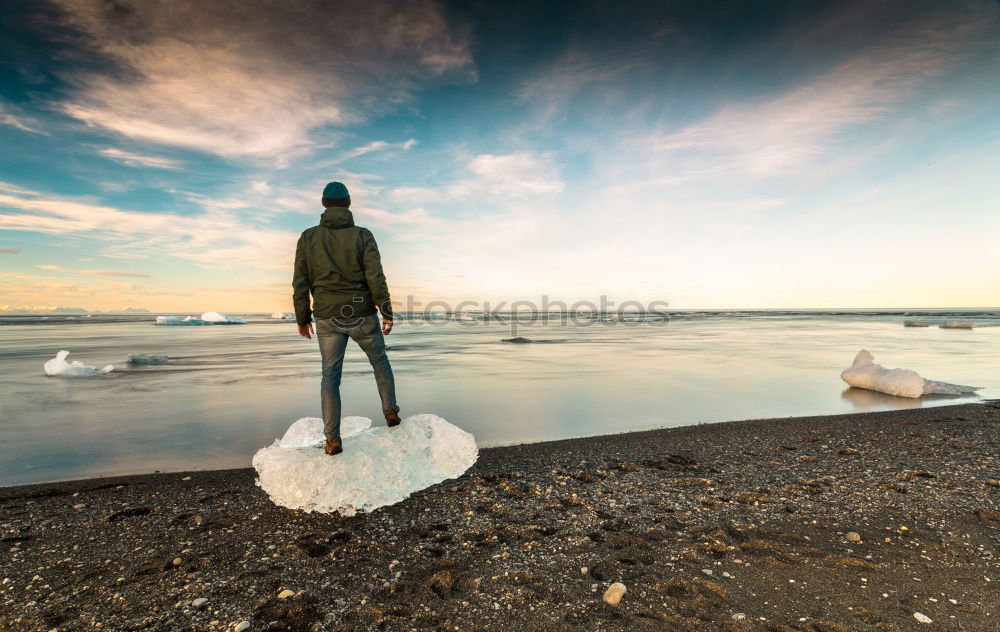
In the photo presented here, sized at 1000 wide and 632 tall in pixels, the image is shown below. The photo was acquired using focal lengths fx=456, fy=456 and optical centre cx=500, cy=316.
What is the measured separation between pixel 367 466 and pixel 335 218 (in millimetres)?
2942

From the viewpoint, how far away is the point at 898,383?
37.2ft

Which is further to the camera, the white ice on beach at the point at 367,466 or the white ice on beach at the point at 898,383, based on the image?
the white ice on beach at the point at 898,383

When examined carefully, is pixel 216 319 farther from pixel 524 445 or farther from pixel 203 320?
pixel 524 445

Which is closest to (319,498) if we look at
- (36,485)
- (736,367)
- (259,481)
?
(259,481)

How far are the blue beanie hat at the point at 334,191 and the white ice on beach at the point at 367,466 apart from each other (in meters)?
3.04

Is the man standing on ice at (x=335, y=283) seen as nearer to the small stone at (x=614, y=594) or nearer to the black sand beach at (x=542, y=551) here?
the black sand beach at (x=542, y=551)

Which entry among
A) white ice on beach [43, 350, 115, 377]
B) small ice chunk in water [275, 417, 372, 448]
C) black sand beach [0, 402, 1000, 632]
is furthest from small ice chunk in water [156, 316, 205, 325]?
black sand beach [0, 402, 1000, 632]

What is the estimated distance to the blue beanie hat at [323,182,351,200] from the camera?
18.0ft

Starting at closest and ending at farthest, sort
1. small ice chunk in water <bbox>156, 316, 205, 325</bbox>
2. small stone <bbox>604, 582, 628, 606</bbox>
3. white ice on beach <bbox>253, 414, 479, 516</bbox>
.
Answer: small stone <bbox>604, 582, 628, 606</bbox>
white ice on beach <bbox>253, 414, 479, 516</bbox>
small ice chunk in water <bbox>156, 316, 205, 325</bbox>

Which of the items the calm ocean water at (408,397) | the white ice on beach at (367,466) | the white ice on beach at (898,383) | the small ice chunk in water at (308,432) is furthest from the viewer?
the white ice on beach at (898,383)

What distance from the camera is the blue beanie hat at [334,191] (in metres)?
5.48

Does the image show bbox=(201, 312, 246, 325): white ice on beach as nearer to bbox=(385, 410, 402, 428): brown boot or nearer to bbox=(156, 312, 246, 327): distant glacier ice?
bbox=(156, 312, 246, 327): distant glacier ice

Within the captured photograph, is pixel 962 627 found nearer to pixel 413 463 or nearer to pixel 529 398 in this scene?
pixel 413 463

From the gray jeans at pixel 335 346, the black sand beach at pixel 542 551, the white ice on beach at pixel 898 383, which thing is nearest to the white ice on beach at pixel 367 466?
the black sand beach at pixel 542 551
